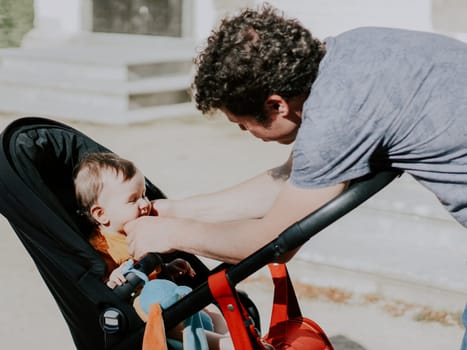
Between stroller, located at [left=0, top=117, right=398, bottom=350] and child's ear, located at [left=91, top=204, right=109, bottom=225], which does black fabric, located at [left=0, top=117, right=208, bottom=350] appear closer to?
stroller, located at [left=0, top=117, right=398, bottom=350]

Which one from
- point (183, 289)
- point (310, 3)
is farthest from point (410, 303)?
point (310, 3)

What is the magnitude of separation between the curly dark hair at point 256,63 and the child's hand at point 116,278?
0.53 metres

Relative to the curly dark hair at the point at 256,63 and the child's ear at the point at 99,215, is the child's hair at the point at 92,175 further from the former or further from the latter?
the curly dark hair at the point at 256,63

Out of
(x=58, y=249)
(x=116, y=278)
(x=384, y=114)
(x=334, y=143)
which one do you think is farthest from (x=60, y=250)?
(x=384, y=114)

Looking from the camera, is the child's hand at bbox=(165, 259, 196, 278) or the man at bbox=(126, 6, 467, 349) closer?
the man at bbox=(126, 6, 467, 349)

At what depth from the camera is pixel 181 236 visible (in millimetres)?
2375

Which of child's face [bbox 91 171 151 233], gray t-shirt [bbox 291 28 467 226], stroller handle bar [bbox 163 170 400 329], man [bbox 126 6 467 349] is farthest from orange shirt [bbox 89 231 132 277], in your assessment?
gray t-shirt [bbox 291 28 467 226]

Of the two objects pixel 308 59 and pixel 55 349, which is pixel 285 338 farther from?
pixel 55 349

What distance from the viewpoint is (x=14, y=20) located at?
34.3ft

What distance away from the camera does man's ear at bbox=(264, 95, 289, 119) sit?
224 centimetres

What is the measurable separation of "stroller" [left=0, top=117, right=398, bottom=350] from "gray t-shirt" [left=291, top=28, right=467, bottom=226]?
74mm

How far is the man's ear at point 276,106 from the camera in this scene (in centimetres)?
224

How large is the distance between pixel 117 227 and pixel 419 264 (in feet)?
6.14

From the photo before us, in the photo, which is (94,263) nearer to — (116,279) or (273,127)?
(116,279)
